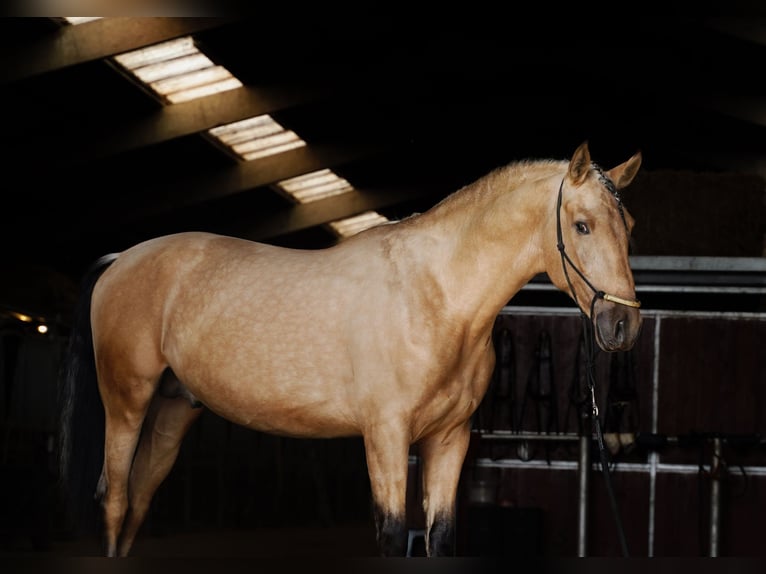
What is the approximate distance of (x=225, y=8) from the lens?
2.79 metres

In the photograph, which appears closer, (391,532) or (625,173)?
(391,532)

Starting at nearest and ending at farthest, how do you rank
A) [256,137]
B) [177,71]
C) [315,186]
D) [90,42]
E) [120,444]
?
[120,444], [90,42], [177,71], [256,137], [315,186]

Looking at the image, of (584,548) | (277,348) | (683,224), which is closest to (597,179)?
(277,348)

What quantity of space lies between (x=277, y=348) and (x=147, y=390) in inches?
27.9

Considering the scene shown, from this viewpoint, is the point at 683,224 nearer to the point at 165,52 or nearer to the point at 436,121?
the point at 165,52

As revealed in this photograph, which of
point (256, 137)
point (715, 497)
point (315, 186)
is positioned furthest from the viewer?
point (315, 186)

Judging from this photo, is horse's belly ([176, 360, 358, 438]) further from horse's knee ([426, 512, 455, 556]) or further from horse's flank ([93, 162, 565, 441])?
horse's knee ([426, 512, 455, 556])

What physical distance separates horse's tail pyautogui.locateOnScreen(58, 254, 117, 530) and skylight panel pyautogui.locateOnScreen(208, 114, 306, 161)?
9.32 meters

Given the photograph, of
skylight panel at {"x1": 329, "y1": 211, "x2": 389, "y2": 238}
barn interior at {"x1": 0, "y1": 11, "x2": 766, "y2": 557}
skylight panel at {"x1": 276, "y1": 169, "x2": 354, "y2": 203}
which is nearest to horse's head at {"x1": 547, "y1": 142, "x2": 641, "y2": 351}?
barn interior at {"x1": 0, "y1": 11, "x2": 766, "y2": 557}

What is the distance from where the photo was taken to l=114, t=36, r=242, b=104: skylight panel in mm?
11125

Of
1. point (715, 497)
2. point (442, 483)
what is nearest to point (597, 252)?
point (442, 483)

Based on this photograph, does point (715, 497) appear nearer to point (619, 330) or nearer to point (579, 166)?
point (619, 330)

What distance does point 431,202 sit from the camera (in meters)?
19.2

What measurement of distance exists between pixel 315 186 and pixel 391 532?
47.2ft
